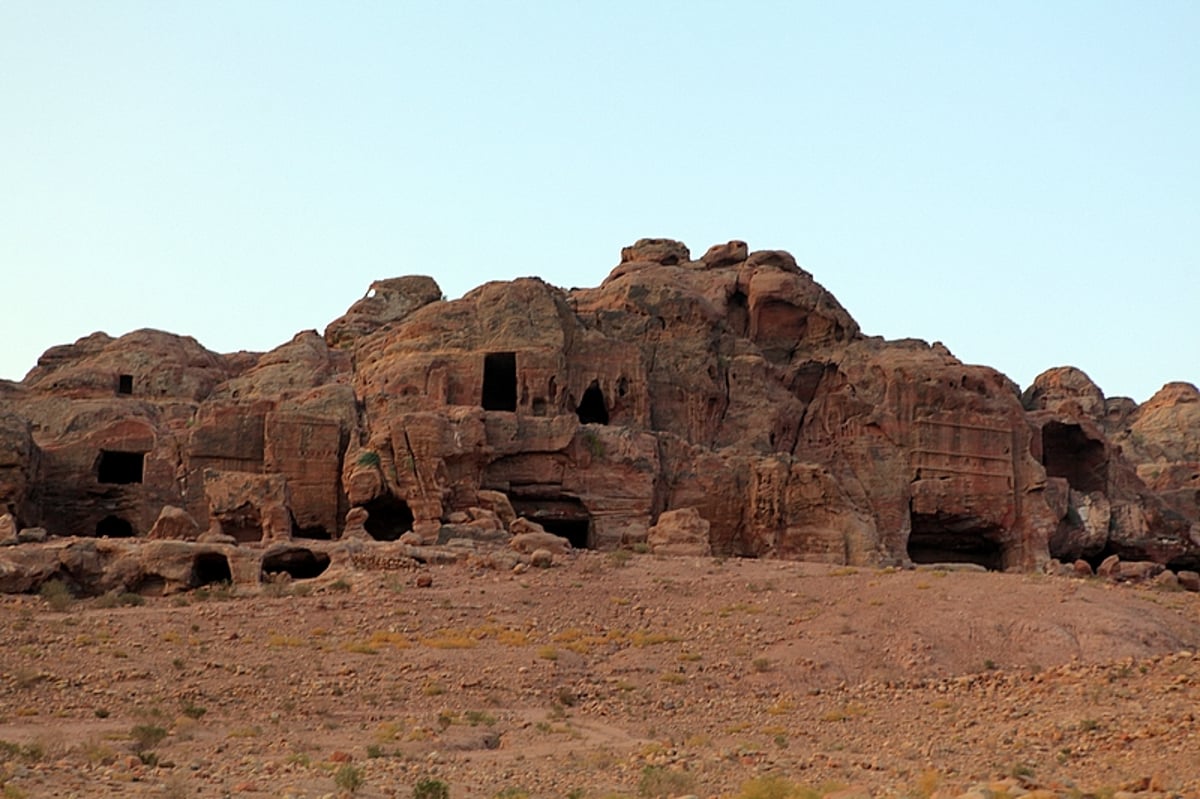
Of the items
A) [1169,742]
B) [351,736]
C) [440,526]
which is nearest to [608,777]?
[351,736]

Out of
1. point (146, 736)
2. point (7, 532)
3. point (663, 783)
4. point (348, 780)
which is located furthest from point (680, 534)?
point (348, 780)

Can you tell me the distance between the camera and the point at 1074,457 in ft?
168

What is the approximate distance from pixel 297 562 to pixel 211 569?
1.85 meters

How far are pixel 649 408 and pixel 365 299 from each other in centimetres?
1315

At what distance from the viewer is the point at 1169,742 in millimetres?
16906

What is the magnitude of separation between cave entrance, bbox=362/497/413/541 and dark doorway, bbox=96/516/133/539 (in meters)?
6.86

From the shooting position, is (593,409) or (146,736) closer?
(146,736)

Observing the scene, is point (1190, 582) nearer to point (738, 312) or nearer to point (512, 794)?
point (738, 312)

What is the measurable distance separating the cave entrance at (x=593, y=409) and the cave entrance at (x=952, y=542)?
32.1 ft

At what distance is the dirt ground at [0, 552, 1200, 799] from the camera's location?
1612cm

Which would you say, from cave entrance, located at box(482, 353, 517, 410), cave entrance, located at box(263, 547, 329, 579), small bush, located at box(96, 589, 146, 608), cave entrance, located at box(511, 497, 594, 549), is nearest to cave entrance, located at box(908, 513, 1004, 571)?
cave entrance, located at box(511, 497, 594, 549)

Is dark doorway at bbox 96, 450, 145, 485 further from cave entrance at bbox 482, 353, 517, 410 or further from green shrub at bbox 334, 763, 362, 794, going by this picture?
green shrub at bbox 334, 763, 362, 794

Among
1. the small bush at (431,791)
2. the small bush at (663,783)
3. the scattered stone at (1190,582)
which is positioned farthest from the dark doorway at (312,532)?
the small bush at (431,791)

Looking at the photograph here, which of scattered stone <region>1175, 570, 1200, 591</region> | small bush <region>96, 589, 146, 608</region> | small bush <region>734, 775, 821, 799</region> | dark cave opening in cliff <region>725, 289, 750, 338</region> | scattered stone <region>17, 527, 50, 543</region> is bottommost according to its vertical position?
small bush <region>734, 775, 821, 799</region>
